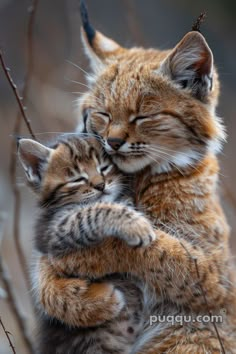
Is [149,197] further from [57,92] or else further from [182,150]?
[57,92]

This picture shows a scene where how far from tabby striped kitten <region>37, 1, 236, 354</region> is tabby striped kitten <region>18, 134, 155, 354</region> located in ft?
0.39

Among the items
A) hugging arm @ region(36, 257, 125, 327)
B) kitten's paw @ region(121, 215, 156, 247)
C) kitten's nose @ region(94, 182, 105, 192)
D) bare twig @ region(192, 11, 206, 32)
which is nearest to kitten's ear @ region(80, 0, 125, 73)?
kitten's nose @ region(94, 182, 105, 192)

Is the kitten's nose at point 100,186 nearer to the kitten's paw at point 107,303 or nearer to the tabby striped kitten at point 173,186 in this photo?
the tabby striped kitten at point 173,186

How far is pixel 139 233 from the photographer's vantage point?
4941 millimetres

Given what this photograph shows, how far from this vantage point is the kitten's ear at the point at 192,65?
16.8 feet

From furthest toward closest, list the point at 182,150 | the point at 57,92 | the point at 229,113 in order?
the point at 229,113 < the point at 57,92 < the point at 182,150

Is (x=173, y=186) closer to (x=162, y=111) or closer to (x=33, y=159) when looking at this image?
(x=162, y=111)

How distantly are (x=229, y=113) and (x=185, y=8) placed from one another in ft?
10.8

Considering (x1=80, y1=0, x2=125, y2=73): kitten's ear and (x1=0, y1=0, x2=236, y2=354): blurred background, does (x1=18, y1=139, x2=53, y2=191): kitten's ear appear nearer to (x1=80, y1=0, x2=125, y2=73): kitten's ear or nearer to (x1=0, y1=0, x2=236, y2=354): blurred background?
(x1=80, y1=0, x2=125, y2=73): kitten's ear

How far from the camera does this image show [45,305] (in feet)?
16.8

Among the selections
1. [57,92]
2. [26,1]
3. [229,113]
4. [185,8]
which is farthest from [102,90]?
[185,8]

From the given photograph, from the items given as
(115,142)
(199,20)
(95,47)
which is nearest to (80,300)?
(115,142)

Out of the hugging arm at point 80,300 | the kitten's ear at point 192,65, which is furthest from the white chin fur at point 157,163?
the hugging arm at point 80,300

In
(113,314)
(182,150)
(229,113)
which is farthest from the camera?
(229,113)
